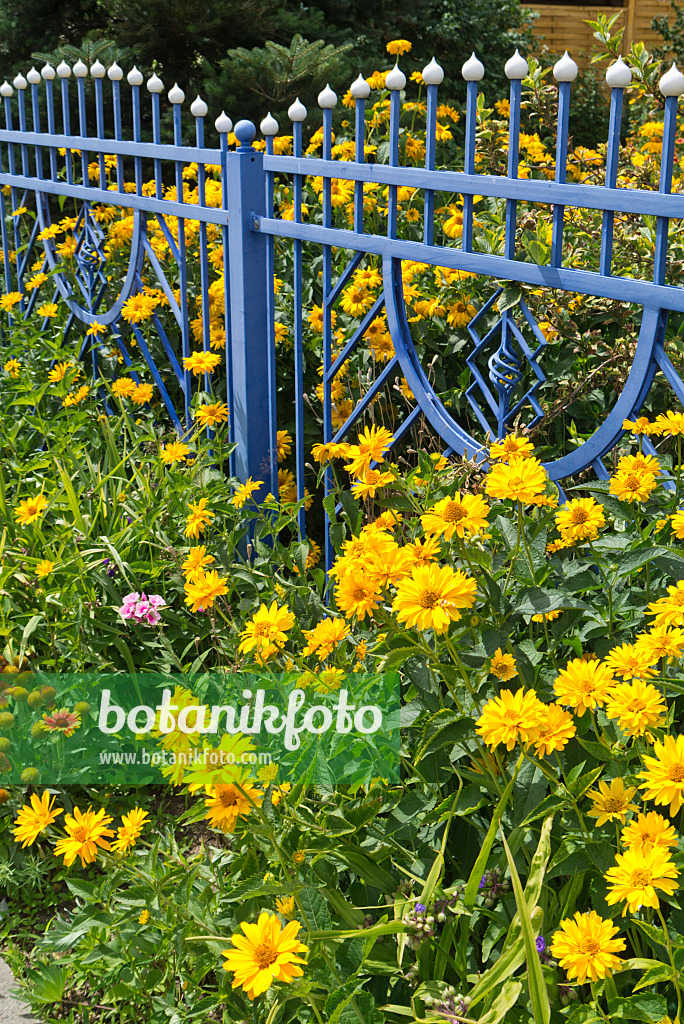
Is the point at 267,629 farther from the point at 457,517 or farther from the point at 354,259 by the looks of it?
the point at 354,259

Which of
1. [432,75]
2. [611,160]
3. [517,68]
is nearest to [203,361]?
[432,75]

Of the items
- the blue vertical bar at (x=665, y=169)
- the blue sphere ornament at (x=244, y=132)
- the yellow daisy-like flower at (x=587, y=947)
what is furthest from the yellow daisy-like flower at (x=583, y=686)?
the blue sphere ornament at (x=244, y=132)

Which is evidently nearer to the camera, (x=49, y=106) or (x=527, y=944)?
(x=527, y=944)

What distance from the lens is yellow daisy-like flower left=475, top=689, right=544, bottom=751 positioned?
1.29 m

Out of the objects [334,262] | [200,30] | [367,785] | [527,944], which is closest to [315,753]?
[367,785]

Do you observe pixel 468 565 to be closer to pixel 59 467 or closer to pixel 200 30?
pixel 59 467

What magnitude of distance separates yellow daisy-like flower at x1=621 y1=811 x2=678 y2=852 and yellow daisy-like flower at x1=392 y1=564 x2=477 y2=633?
0.36 metres

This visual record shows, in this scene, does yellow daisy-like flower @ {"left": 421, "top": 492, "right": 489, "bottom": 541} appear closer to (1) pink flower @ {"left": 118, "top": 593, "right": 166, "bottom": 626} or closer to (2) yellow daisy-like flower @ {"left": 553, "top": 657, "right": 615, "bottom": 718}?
(2) yellow daisy-like flower @ {"left": 553, "top": 657, "right": 615, "bottom": 718}

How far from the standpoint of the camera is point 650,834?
1290 millimetres

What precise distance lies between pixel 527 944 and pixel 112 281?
344 centimetres

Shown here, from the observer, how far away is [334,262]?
3.35m

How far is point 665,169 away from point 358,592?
1.02 meters

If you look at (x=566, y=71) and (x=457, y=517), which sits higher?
(x=566, y=71)

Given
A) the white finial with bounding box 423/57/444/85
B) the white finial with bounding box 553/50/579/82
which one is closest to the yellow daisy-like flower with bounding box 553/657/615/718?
the white finial with bounding box 553/50/579/82
